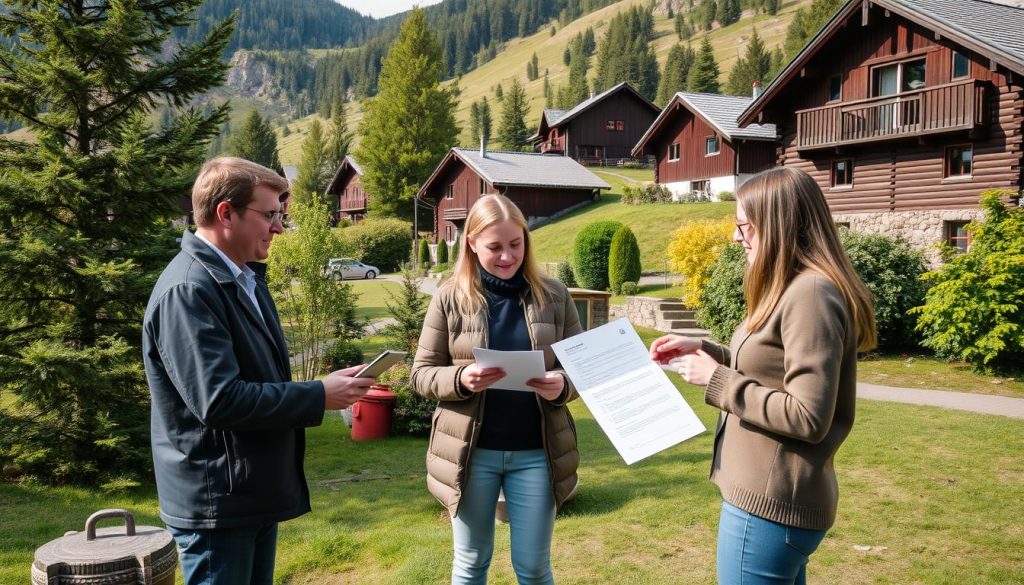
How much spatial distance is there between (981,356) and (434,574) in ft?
37.2

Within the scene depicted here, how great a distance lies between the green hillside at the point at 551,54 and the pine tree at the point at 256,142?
24.0 metres

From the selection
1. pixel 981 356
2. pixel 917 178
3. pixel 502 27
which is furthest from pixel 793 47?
pixel 502 27

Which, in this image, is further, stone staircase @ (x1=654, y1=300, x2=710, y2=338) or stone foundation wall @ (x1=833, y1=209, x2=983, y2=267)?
stone foundation wall @ (x1=833, y1=209, x2=983, y2=267)

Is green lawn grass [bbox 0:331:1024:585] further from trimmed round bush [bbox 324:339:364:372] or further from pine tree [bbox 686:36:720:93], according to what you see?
pine tree [bbox 686:36:720:93]

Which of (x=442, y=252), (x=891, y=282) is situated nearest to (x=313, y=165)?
(x=442, y=252)

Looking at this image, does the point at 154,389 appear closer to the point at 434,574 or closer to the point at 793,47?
the point at 434,574

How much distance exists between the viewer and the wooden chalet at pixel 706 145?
121ft

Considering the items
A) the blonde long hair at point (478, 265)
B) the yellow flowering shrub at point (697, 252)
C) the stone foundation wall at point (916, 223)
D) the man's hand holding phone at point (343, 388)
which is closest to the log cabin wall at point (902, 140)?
the stone foundation wall at point (916, 223)

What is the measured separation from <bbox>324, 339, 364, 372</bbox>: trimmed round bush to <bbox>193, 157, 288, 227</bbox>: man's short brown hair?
36.7ft

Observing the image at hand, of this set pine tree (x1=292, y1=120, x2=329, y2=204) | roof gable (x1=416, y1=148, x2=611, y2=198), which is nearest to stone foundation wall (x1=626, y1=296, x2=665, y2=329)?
roof gable (x1=416, y1=148, x2=611, y2=198)

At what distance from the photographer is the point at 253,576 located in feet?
9.10

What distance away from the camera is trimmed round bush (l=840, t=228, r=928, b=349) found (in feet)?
45.6

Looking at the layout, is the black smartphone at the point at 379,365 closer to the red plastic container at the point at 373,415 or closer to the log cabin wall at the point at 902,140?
the red plastic container at the point at 373,415

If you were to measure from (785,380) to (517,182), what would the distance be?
135 ft
